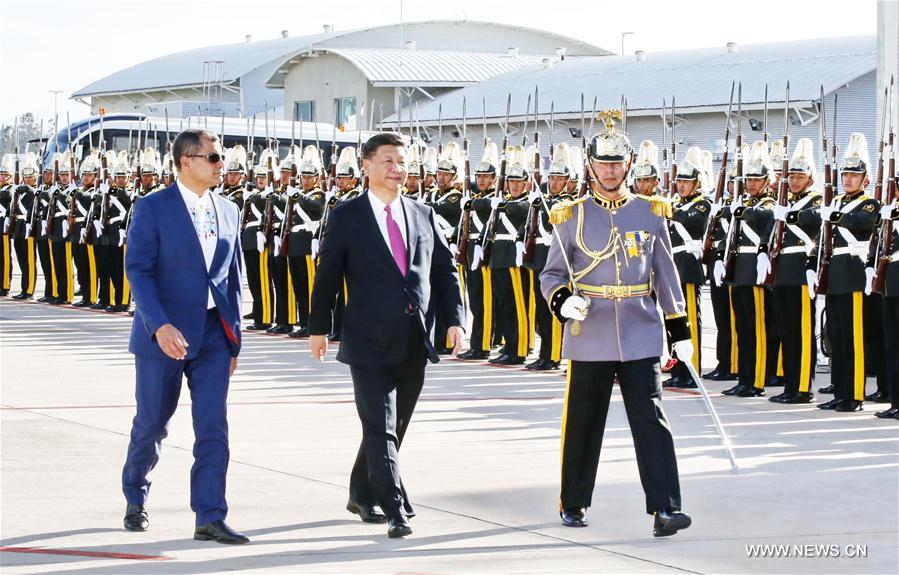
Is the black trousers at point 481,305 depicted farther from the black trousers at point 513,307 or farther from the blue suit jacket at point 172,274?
the blue suit jacket at point 172,274

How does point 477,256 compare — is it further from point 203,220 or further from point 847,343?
point 203,220

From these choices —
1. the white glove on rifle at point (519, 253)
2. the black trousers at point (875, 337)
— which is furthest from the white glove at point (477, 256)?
the black trousers at point (875, 337)

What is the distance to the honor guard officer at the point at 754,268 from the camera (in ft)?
41.5

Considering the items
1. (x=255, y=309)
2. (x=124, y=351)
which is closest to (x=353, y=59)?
(x=255, y=309)

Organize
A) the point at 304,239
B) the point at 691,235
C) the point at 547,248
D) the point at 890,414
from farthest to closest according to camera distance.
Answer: the point at 304,239
the point at 547,248
the point at 691,235
the point at 890,414

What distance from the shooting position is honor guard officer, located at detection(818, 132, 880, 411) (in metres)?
11.6

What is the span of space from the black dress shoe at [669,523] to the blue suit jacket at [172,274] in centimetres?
186

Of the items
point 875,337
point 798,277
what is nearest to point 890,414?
point 875,337

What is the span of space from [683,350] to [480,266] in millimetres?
8103

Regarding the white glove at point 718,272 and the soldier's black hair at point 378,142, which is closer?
the soldier's black hair at point 378,142

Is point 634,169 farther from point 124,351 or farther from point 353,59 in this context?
point 353,59

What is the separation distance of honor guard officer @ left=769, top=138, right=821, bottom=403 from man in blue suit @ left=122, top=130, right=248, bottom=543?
5.93 meters

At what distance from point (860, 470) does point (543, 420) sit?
2532mm

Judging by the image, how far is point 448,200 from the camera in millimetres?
15938
